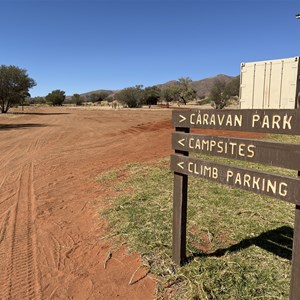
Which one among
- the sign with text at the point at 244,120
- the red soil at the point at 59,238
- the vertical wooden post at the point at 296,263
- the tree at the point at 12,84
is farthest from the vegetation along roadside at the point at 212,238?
the tree at the point at 12,84

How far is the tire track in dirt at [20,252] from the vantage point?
3.33 metres

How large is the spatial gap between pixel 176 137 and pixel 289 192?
1.41 metres

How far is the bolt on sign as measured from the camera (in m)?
2.55

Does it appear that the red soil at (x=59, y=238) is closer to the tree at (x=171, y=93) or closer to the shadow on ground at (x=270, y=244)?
the shadow on ground at (x=270, y=244)

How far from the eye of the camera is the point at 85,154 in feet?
36.1

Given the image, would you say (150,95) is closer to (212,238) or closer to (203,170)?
(212,238)

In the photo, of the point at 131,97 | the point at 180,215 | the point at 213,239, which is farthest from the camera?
the point at 131,97

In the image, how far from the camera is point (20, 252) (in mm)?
4086

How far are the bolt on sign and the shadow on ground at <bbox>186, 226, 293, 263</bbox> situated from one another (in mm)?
502

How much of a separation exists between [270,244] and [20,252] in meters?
3.26

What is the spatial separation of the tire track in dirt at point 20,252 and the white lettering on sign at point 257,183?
232cm

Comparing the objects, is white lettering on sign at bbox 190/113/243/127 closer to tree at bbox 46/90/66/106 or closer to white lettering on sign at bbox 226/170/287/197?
white lettering on sign at bbox 226/170/287/197

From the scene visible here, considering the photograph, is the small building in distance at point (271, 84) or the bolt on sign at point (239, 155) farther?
the small building in distance at point (271, 84)

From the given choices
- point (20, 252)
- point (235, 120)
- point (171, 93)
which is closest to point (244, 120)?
point (235, 120)
